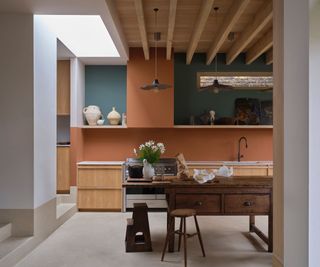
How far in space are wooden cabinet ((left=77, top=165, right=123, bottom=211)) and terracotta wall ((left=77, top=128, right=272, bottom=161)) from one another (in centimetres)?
75

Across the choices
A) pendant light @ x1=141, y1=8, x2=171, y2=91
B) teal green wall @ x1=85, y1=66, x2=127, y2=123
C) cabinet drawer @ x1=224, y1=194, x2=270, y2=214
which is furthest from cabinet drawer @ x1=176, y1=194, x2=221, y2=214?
teal green wall @ x1=85, y1=66, x2=127, y2=123

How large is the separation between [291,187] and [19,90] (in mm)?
3300

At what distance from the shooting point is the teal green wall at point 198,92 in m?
6.88

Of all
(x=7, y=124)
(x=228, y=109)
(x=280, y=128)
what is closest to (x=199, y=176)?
(x=280, y=128)

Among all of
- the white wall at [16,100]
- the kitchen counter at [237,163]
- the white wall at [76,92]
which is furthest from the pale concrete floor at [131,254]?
the white wall at [76,92]

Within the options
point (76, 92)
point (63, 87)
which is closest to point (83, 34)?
point (76, 92)

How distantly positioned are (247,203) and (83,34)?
377cm

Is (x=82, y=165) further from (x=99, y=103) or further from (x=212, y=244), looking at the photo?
(x=212, y=244)

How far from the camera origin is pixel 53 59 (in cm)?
476

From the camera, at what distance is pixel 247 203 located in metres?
3.86

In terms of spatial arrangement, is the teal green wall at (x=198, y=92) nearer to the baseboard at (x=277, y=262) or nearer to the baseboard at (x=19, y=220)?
the baseboard at (x=19, y=220)

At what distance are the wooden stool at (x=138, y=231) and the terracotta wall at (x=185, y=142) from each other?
284cm

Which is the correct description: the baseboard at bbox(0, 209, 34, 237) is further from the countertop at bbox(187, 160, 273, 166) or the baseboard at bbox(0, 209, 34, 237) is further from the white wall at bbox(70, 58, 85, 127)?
the countertop at bbox(187, 160, 273, 166)

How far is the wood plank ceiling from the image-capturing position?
4.27 meters
